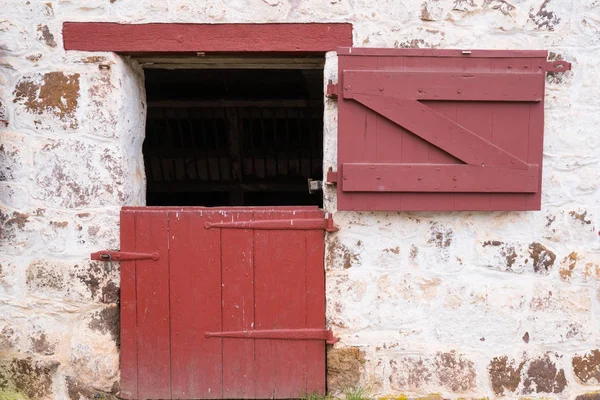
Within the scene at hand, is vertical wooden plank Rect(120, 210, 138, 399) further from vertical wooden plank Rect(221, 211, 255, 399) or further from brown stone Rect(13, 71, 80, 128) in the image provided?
brown stone Rect(13, 71, 80, 128)

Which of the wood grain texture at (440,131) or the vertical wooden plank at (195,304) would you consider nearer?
the wood grain texture at (440,131)

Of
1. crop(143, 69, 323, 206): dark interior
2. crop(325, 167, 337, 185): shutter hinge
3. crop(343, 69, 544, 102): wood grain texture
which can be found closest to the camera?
crop(343, 69, 544, 102): wood grain texture

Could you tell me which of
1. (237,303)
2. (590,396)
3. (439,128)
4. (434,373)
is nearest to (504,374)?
(434,373)

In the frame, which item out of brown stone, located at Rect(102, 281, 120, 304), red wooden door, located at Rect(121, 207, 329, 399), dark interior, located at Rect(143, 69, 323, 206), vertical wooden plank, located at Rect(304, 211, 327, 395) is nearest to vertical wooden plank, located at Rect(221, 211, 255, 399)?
red wooden door, located at Rect(121, 207, 329, 399)

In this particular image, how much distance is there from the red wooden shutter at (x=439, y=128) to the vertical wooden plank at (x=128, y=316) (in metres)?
1.16

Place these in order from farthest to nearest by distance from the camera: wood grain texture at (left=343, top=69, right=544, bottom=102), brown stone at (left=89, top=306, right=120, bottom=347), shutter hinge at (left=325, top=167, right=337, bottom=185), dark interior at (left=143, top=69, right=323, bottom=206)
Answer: dark interior at (left=143, top=69, right=323, bottom=206) < brown stone at (left=89, top=306, right=120, bottom=347) < shutter hinge at (left=325, top=167, right=337, bottom=185) < wood grain texture at (left=343, top=69, right=544, bottom=102)

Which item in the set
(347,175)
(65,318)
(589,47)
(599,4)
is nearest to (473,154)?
(347,175)

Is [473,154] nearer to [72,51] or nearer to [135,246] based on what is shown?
[135,246]

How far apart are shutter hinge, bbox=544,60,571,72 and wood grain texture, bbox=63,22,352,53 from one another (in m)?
1.04

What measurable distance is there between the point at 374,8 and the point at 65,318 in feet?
7.73

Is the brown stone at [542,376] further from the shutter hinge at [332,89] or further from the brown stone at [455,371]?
the shutter hinge at [332,89]

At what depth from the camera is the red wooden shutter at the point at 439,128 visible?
2.72 metres

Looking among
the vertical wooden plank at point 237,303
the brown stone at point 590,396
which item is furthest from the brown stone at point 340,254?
the brown stone at point 590,396

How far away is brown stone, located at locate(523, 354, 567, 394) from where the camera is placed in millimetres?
2904
